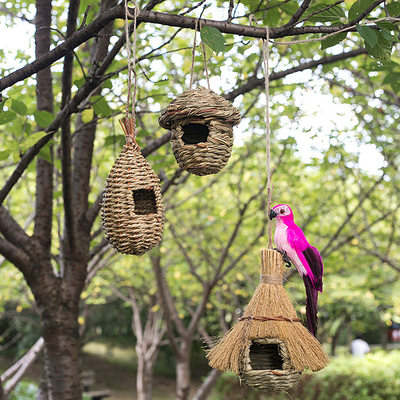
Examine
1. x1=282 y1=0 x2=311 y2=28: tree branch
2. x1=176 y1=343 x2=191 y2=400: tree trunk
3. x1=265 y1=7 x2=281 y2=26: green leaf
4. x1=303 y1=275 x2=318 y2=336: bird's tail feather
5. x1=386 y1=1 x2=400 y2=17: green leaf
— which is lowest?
x1=176 y1=343 x2=191 y2=400: tree trunk

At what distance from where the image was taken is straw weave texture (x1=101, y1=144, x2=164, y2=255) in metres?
1.69

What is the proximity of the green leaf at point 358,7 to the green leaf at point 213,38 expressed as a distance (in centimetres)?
54

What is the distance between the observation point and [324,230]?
326 inches

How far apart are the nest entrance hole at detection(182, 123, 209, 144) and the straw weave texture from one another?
0.33 m

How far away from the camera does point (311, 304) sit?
163cm

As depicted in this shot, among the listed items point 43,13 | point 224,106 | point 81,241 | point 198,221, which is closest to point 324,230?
point 198,221

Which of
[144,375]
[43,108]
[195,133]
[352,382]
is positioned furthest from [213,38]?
[144,375]

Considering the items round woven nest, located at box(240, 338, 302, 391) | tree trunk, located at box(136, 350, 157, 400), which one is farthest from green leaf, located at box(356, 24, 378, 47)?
tree trunk, located at box(136, 350, 157, 400)

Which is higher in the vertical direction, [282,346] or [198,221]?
[198,221]

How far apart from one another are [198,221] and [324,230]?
93.3 inches

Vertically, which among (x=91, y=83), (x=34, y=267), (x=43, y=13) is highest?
(x=43, y=13)

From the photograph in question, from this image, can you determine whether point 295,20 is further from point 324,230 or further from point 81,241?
point 324,230

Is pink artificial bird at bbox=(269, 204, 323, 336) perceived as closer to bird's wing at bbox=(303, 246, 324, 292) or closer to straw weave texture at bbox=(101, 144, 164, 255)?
bird's wing at bbox=(303, 246, 324, 292)

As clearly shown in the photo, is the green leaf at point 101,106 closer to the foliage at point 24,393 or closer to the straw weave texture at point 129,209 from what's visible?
the straw weave texture at point 129,209
